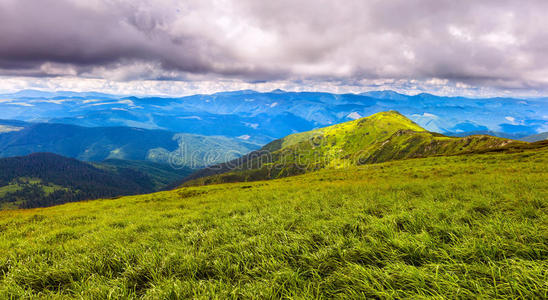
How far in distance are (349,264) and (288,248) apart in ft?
4.55

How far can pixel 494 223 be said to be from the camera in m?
4.83

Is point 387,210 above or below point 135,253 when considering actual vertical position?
above

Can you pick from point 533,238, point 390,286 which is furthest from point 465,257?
point 390,286

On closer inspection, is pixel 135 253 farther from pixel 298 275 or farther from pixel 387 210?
pixel 387 210

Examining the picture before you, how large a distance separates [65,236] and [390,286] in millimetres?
12126

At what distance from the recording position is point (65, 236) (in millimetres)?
9156

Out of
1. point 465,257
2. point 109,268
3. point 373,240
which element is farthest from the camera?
point 109,268

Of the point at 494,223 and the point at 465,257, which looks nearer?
the point at 465,257

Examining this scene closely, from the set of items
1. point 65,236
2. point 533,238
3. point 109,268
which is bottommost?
point 65,236

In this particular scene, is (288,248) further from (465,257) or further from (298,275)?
(465,257)

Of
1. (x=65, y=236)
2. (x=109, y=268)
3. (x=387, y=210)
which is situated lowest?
(x=65, y=236)

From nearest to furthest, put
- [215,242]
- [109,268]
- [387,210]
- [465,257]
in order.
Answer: [465,257]
[109,268]
[215,242]
[387,210]

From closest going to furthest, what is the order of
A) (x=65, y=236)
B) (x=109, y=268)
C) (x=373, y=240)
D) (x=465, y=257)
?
(x=465, y=257) < (x=373, y=240) < (x=109, y=268) < (x=65, y=236)

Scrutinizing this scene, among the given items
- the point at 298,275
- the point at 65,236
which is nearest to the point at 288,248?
the point at 298,275
